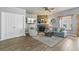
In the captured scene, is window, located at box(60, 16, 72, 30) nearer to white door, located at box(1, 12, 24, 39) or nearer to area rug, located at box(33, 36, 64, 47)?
area rug, located at box(33, 36, 64, 47)

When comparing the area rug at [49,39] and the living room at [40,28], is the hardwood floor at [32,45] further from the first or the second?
the area rug at [49,39]

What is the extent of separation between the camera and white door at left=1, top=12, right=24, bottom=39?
10.6 feet

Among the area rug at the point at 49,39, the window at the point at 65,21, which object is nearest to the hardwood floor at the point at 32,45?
the area rug at the point at 49,39

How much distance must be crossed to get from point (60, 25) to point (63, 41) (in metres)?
0.53

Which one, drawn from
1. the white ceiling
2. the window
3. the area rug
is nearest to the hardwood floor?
the area rug

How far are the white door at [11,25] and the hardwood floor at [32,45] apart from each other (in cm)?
18

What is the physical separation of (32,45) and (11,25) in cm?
93

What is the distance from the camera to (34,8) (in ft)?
10.6

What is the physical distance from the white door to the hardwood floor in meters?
0.18

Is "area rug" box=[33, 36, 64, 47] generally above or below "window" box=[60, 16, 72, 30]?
below

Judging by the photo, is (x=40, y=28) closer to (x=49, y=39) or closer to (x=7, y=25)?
(x=49, y=39)
